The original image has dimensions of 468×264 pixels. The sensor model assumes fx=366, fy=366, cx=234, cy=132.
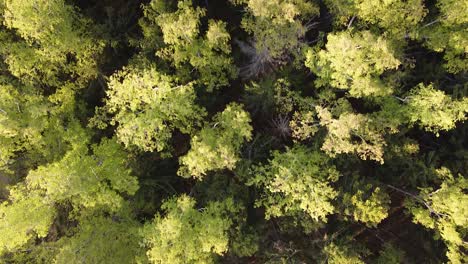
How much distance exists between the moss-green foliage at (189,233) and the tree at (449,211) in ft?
25.4

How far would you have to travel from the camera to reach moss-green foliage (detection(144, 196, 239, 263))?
14.4m

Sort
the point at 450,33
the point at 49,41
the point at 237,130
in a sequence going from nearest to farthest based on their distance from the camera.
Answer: the point at 450,33 → the point at 237,130 → the point at 49,41

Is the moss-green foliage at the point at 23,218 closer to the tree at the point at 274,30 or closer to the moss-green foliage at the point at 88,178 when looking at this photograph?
the moss-green foliage at the point at 88,178

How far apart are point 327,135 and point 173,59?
7.41 meters

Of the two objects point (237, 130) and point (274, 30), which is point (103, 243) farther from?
point (274, 30)

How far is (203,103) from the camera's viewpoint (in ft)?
56.6

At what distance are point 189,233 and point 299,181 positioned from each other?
16.1 feet

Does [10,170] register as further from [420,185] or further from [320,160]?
[420,185]

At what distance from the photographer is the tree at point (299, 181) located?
1434 cm

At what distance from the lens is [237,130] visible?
15.2m

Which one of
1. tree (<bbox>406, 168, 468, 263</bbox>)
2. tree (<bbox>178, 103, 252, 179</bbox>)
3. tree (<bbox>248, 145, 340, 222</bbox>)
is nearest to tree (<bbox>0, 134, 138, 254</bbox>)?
tree (<bbox>178, 103, 252, 179</bbox>)

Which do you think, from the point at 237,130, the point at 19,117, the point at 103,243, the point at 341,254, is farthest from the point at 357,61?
the point at 19,117

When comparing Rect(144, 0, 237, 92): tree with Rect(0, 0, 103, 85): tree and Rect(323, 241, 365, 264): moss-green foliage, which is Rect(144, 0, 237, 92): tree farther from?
Rect(323, 241, 365, 264): moss-green foliage

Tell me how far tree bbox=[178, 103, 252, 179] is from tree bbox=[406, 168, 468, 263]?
7692 millimetres
